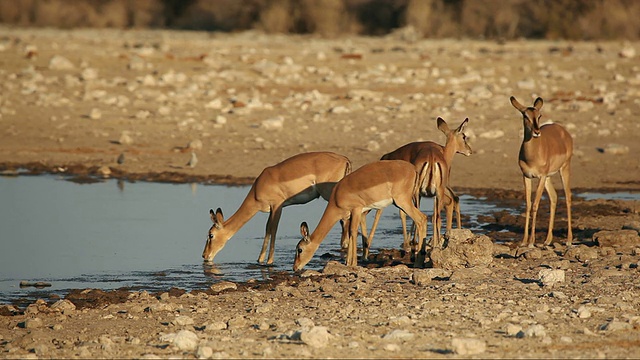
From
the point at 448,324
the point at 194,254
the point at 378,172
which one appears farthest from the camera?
the point at 194,254

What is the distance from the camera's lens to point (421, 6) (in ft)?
126

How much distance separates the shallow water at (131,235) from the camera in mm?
11805

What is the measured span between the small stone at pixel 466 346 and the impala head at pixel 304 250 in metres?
4.46

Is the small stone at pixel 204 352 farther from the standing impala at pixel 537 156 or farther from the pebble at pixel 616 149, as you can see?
the pebble at pixel 616 149

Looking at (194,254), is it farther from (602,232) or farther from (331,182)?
(602,232)

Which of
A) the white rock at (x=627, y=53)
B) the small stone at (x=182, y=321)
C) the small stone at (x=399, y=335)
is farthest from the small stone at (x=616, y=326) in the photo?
the white rock at (x=627, y=53)

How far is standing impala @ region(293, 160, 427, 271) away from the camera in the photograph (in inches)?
Answer: 469

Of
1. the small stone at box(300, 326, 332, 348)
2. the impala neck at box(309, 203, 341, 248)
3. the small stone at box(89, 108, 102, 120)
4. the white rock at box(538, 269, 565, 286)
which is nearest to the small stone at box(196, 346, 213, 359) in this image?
the small stone at box(300, 326, 332, 348)

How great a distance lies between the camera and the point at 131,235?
558 inches

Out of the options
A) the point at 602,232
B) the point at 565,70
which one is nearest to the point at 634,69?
the point at 565,70

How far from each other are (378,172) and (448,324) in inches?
140

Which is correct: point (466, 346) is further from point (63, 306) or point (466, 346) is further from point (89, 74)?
point (89, 74)

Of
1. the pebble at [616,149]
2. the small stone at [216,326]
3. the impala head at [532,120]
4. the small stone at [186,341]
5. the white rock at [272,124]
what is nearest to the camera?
the small stone at [186,341]

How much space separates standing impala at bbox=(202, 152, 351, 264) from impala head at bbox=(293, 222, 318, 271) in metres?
0.94
